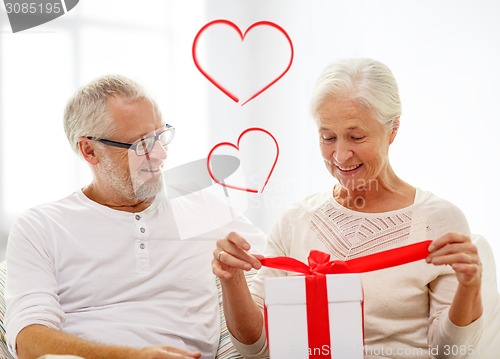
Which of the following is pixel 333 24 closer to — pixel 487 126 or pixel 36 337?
pixel 487 126

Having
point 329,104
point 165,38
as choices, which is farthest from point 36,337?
point 165,38

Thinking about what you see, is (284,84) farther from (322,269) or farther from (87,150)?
(322,269)

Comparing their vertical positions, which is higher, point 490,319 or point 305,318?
point 305,318

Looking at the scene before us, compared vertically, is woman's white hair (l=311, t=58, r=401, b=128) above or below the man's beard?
above

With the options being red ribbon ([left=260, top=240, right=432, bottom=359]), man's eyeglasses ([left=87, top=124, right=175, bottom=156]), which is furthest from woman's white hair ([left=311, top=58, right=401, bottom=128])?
man's eyeglasses ([left=87, top=124, right=175, bottom=156])

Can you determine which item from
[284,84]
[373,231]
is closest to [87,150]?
[373,231]

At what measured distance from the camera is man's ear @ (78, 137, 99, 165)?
2.10m

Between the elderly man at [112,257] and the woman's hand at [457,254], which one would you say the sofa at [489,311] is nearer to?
the elderly man at [112,257]

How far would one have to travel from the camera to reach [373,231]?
A: 168 cm

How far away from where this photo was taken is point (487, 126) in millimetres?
2812

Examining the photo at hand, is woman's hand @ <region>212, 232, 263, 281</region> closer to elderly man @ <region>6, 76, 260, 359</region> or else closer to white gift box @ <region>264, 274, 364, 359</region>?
white gift box @ <region>264, 274, 364, 359</region>

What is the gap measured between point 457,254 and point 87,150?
1.19 meters

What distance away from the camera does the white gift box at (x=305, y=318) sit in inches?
53.2

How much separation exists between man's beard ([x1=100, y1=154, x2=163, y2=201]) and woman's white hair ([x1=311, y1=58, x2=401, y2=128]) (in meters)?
0.57
